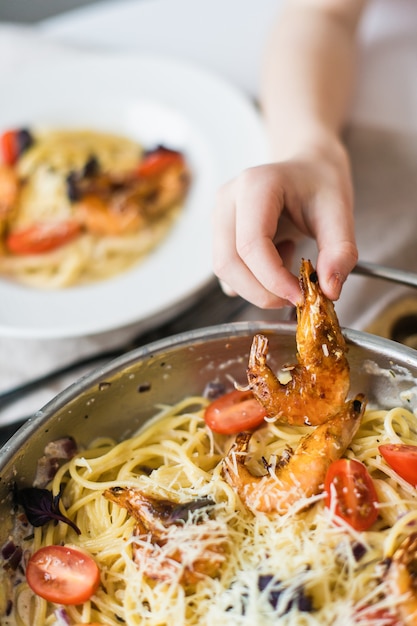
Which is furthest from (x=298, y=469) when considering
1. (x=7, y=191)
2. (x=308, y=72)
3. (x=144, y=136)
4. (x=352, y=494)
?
(x=144, y=136)

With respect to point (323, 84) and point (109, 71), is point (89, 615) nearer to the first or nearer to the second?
point (323, 84)

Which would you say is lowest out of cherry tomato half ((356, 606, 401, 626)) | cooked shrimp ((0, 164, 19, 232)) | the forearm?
cherry tomato half ((356, 606, 401, 626))

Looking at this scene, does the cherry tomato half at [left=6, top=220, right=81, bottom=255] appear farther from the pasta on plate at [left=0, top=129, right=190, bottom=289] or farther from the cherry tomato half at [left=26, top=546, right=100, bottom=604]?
the cherry tomato half at [left=26, top=546, right=100, bottom=604]

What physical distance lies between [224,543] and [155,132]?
1.51m

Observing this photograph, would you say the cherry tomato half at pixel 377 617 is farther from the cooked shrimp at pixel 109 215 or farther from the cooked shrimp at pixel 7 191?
the cooked shrimp at pixel 7 191

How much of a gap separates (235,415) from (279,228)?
344 millimetres

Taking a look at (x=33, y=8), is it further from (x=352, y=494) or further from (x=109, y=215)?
(x=352, y=494)

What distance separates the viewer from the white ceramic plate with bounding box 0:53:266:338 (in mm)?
1725

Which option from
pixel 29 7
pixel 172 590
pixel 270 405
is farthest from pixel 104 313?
pixel 29 7

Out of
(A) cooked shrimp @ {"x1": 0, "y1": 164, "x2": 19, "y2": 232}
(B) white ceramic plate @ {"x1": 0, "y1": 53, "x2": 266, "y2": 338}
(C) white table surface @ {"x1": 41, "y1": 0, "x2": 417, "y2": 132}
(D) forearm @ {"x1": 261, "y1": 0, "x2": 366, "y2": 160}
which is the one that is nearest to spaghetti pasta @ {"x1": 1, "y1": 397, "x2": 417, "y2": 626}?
(B) white ceramic plate @ {"x1": 0, "y1": 53, "x2": 266, "y2": 338}

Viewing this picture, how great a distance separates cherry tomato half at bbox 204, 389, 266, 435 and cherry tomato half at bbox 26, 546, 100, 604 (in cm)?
29

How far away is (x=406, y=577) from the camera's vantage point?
0.93 meters

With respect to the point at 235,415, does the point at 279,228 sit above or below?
above

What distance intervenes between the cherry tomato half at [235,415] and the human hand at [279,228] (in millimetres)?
161
